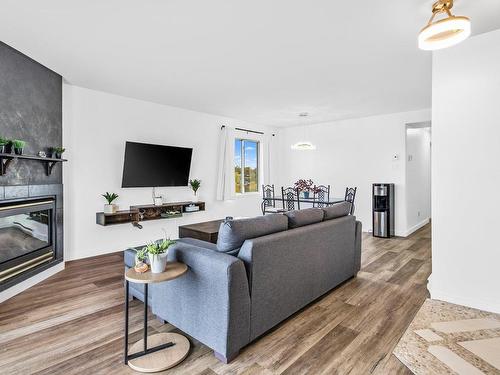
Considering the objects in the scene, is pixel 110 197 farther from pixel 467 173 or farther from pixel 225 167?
pixel 467 173

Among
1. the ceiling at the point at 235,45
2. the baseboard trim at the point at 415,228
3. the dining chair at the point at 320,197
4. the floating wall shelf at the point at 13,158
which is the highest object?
the ceiling at the point at 235,45

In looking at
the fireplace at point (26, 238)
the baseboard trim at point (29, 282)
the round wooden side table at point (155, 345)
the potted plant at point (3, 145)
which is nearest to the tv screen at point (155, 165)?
the fireplace at point (26, 238)

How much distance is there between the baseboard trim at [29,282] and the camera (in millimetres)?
2959

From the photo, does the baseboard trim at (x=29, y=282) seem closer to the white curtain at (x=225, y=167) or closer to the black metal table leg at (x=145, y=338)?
the black metal table leg at (x=145, y=338)

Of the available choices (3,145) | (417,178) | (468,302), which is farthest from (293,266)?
(417,178)

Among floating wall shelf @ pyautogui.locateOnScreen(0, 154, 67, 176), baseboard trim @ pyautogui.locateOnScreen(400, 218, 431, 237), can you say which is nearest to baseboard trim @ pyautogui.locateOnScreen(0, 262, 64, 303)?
floating wall shelf @ pyautogui.locateOnScreen(0, 154, 67, 176)

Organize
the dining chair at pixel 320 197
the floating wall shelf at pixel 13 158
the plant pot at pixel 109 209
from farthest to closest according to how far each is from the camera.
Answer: the dining chair at pixel 320 197, the plant pot at pixel 109 209, the floating wall shelf at pixel 13 158

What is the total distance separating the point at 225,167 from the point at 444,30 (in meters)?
4.76

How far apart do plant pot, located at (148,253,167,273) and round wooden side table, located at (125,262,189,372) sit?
0.03 m

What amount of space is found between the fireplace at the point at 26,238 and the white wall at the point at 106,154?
0.49 meters

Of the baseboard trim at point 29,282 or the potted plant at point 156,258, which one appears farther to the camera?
the baseboard trim at point 29,282

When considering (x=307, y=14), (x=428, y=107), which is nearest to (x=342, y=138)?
(x=428, y=107)

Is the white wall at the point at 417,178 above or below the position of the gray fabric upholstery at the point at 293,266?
above

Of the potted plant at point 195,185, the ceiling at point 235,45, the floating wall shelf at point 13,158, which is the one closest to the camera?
the ceiling at point 235,45
